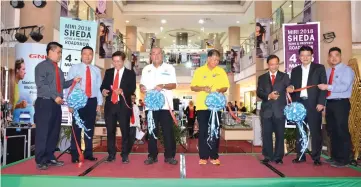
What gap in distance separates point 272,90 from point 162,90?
4.81 ft

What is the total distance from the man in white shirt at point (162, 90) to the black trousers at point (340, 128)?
2.08 meters

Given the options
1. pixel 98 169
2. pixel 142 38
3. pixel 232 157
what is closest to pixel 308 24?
pixel 232 157

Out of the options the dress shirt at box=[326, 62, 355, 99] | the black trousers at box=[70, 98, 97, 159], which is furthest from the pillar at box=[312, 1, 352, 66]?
the black trousers at box=[70, 98, 97, 159]

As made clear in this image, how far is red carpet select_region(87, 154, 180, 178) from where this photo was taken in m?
3.17

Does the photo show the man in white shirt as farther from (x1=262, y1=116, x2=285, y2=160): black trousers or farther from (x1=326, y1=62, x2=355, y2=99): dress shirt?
(x1=326, y1=62, x2=355, y2=99): dress shirt

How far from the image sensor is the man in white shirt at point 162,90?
392 cm

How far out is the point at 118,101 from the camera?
393 centimetres

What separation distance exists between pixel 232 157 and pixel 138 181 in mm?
1885

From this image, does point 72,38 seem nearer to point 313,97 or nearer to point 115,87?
point 115,87

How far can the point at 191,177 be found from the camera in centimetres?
305

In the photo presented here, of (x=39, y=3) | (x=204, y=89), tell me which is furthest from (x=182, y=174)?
(x=39, y=3)

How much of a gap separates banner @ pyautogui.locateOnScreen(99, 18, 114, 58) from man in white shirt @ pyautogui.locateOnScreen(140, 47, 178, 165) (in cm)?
793

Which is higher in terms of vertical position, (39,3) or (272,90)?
(39,3)

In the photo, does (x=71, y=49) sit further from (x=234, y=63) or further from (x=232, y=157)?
(x=234, y=63)
